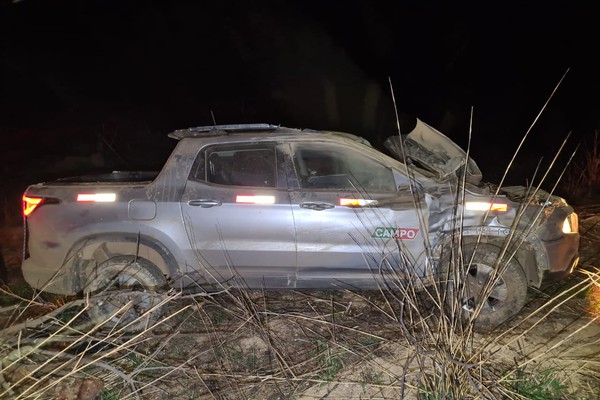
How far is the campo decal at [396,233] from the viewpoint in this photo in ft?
13.9

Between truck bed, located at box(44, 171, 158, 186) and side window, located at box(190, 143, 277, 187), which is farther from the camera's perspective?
truck bed, located at box(44, 171, 158, 186)

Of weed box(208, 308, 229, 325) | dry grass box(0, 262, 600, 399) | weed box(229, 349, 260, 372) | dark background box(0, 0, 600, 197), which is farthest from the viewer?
dark background box(0, 0, 600, 197)

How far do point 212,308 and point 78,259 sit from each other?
1.27 meters

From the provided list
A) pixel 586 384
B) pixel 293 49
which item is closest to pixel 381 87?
pixel 293 49

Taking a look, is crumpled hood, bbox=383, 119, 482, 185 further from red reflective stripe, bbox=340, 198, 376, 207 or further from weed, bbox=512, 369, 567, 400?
weed, bbox=512, 369, 567, 400

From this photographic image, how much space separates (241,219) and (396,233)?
1.32m

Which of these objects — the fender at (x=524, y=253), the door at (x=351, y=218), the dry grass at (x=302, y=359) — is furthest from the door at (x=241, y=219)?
the fender at (x=524, y=253)

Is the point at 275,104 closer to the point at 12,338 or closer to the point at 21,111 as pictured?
the point at 21,111

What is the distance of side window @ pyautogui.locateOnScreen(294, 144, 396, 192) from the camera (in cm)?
436

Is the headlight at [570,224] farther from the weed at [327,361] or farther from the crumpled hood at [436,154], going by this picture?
the weed at [327,361]

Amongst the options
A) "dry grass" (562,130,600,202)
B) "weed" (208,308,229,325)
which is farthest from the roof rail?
"dry grass" (562,130,600,202)

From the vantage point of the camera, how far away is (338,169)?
14.6 ft

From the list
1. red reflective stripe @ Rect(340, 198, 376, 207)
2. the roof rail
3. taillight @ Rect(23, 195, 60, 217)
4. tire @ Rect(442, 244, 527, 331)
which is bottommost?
tire @ Rect(442, 244, 527, 331)

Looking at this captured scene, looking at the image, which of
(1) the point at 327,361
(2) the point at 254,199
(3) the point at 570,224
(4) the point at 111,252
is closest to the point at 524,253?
(3) the point at 570,224
